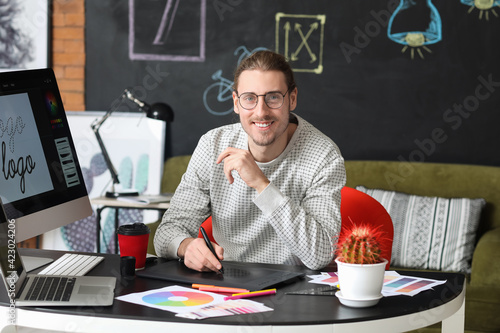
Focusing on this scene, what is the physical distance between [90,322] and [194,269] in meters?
0.47

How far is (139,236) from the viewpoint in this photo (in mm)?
1801

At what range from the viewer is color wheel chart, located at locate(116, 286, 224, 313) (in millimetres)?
1472

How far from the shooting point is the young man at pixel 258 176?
2.07m

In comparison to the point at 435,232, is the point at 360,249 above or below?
above

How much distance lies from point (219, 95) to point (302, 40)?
628mm

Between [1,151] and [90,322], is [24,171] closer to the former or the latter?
[1,151]

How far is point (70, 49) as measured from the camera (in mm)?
4441

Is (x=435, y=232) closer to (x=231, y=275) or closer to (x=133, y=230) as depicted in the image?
(x=231, y=275)

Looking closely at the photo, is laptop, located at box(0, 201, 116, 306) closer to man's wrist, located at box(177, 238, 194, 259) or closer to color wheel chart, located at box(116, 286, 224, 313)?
color wheel chart, located at box(116, 286, 224, 313)

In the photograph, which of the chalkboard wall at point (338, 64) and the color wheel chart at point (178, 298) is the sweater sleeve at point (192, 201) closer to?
the color wheel chart at point (178, 298)


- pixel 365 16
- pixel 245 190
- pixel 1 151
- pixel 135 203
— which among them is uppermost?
pixel 365 16

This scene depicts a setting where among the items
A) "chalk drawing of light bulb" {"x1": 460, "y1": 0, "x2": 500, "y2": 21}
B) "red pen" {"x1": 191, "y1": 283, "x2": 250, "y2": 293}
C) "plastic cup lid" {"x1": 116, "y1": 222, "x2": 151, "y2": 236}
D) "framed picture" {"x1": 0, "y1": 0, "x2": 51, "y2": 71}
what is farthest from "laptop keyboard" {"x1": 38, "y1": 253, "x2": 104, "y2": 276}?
"chalk drawing of light bulb" {"x1": 460, "y1": 0, "x2": 500, "y2": 21}

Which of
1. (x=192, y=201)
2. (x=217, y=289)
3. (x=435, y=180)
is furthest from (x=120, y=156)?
(x=217, y=289)

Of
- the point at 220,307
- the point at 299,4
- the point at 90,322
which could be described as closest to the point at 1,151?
the point at 90,322
